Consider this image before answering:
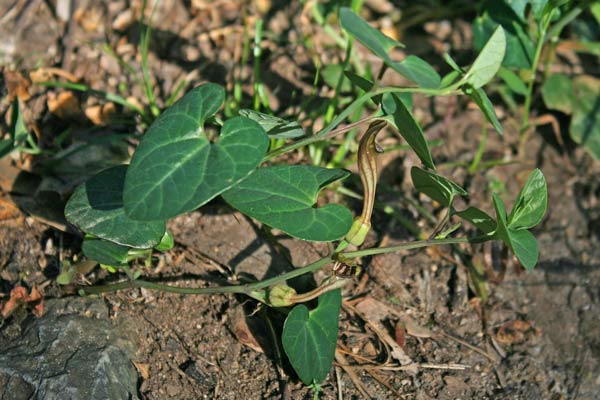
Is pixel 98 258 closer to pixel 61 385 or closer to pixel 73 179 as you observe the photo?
pixel 61 385

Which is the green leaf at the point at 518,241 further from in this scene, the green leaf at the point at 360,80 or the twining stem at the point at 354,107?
the green leaf at the point at 360,80

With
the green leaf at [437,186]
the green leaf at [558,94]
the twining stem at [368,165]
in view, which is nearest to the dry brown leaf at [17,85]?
the twining stem at [368,165]

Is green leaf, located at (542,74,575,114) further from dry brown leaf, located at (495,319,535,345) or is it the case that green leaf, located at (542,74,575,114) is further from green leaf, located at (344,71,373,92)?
green leaf, located at (344,71,373,92)

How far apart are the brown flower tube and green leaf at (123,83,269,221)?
0.27m

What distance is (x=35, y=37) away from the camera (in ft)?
8.02

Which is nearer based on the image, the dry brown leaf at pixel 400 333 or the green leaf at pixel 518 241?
the green leaf at pixel 518 241

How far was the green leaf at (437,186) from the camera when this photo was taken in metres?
1.49

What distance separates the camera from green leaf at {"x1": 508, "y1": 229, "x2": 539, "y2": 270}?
1.37m

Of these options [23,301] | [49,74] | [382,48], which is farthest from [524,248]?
[49,74]

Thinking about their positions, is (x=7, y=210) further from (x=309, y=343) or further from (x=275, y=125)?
(x=309, y=343)

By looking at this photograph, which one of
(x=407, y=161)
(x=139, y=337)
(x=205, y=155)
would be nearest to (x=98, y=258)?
(x=139, y=337)

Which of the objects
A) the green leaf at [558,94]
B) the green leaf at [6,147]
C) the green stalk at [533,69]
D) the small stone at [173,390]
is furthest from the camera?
the green leaf at [558,94]

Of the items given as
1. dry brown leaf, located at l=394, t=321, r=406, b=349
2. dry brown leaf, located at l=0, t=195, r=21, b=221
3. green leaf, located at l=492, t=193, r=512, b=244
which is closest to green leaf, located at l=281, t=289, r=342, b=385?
dry brown leaf, located at l=394, t=321, r=406, b=349

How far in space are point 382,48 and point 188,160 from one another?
1.42 feet
